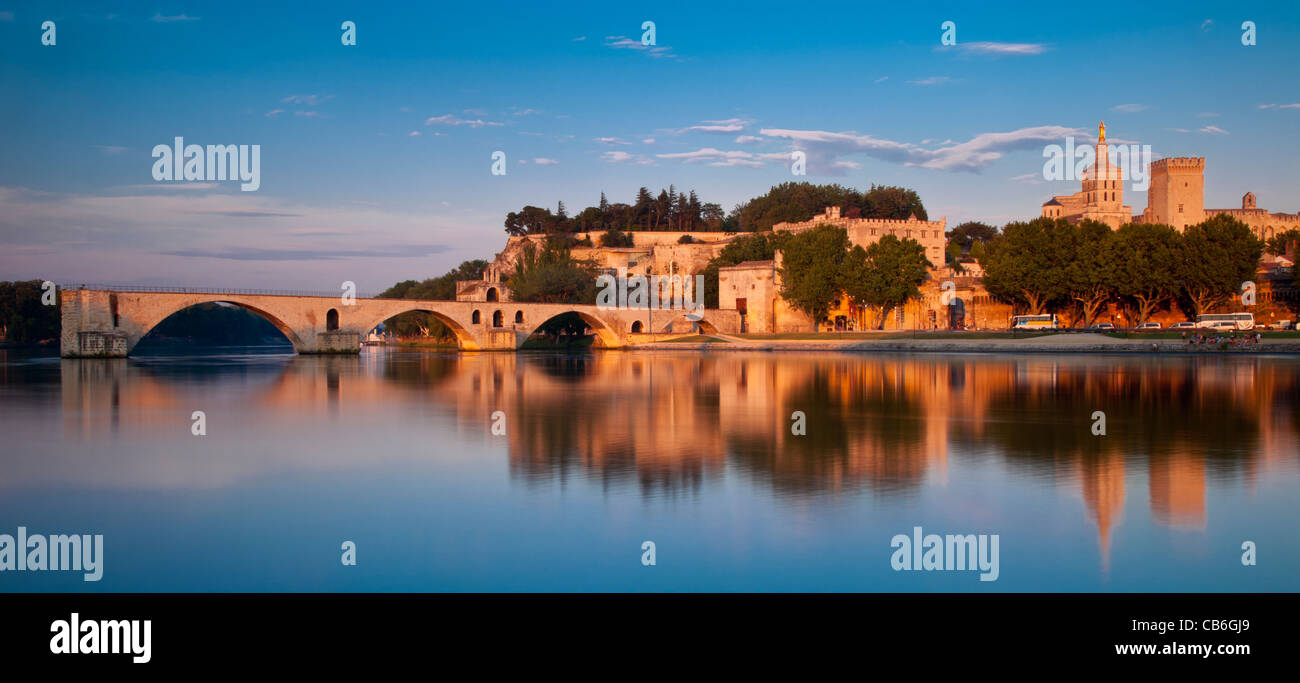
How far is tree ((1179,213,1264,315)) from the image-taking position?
49.8 metres

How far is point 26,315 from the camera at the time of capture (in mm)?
69562

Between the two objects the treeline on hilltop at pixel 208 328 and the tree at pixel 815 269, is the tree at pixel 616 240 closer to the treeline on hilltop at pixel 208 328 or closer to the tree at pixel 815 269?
the tree at pixel 815 269

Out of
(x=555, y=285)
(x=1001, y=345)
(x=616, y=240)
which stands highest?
(x=616, y=240)

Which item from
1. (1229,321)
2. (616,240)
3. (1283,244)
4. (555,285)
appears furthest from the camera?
(616,240)

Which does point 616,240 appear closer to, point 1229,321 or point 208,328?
point 208,328

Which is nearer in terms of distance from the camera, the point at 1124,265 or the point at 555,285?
the point at 1124,265

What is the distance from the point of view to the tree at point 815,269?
62094mm

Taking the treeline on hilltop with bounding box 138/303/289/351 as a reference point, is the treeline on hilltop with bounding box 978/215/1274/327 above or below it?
above

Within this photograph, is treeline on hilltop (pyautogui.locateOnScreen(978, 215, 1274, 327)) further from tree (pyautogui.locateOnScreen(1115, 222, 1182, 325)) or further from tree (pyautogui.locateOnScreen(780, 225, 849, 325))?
tree (pyautogui.locateOnScreen(780, 225, 849, 325))

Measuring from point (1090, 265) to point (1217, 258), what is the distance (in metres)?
6.25

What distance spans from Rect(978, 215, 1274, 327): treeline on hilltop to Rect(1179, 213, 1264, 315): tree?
0.05m

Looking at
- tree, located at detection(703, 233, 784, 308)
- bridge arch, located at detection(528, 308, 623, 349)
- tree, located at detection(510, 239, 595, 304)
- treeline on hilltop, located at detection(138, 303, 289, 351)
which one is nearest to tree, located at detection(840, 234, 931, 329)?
tree, located at detection(703, 233, 784, 308)

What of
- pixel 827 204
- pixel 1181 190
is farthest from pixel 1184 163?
pixel 827 204
